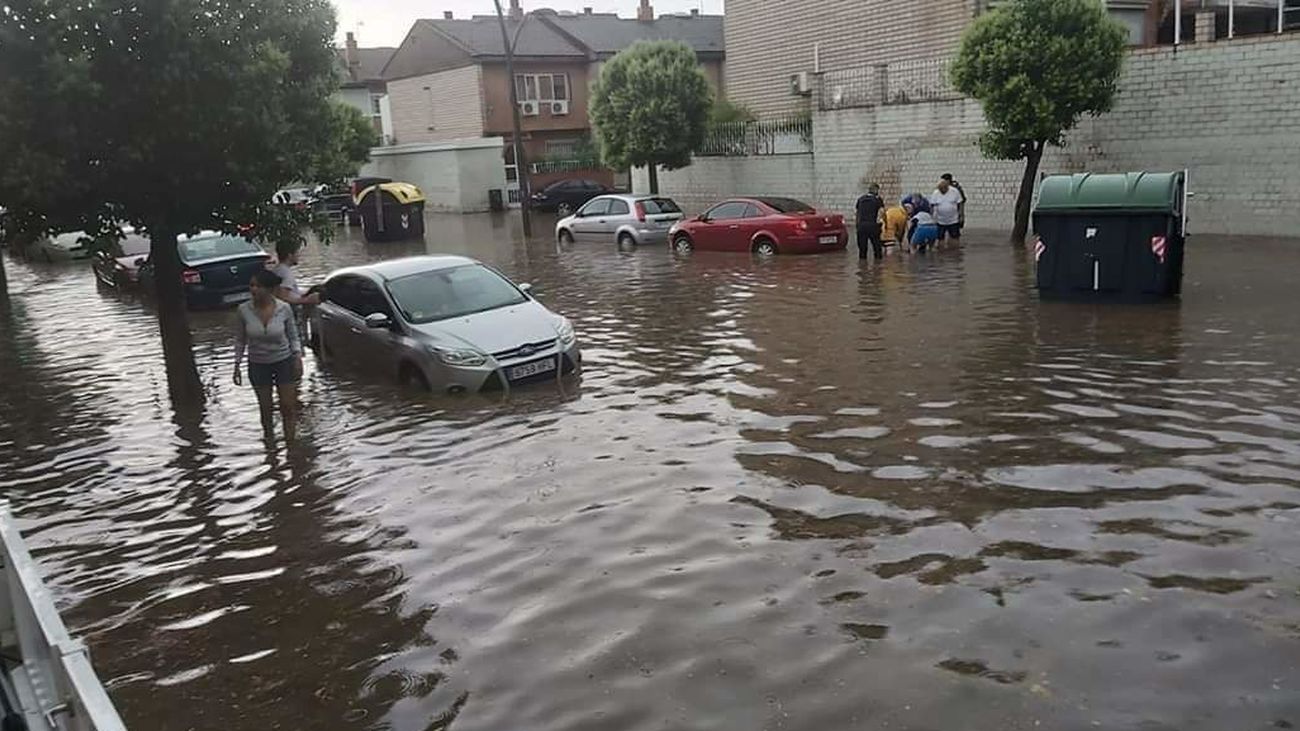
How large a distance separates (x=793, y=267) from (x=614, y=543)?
13.9m

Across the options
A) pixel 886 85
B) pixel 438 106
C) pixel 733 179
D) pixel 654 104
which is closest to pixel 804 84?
pixel 886 85

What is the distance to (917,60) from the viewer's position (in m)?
26.7

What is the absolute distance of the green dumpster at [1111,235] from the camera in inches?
540

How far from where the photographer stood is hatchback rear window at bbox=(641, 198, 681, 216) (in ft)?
86.9

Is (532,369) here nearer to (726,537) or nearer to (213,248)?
(726,537)

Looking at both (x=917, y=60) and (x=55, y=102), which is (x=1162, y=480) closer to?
(x=55, y=102)

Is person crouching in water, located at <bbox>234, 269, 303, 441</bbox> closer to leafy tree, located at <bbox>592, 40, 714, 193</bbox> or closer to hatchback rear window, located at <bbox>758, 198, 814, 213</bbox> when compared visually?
hatchback rear window, located at <bbox>758, 198, 814, 213</bbox>

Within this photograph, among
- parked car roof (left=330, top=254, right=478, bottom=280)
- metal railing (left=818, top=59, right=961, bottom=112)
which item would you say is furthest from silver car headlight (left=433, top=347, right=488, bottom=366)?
metal railing (left=818, top=59, right=961, bottom=112)

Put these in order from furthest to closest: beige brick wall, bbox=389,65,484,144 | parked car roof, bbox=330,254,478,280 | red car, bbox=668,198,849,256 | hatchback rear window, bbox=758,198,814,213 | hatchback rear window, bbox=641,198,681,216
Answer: beige brick wall, bbox=389,65,484,144, hatchback rear window, bbox=641,198,681,216, hatchback rear window, bbox=758,198,814,213, red car, bbox=668,198,849,256, parked car roof, bbox=330,254,478,280

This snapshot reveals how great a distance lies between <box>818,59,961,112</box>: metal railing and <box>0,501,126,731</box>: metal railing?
24175 mm

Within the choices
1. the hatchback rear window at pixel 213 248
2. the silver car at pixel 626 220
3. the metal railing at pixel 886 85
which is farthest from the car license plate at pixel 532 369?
the metal railing at pixel 886 85

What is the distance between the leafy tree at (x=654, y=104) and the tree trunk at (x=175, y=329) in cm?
2144

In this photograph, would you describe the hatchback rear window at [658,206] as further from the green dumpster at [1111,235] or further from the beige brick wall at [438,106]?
the beige brick wall at [438,106]

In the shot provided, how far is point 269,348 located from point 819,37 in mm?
26453
